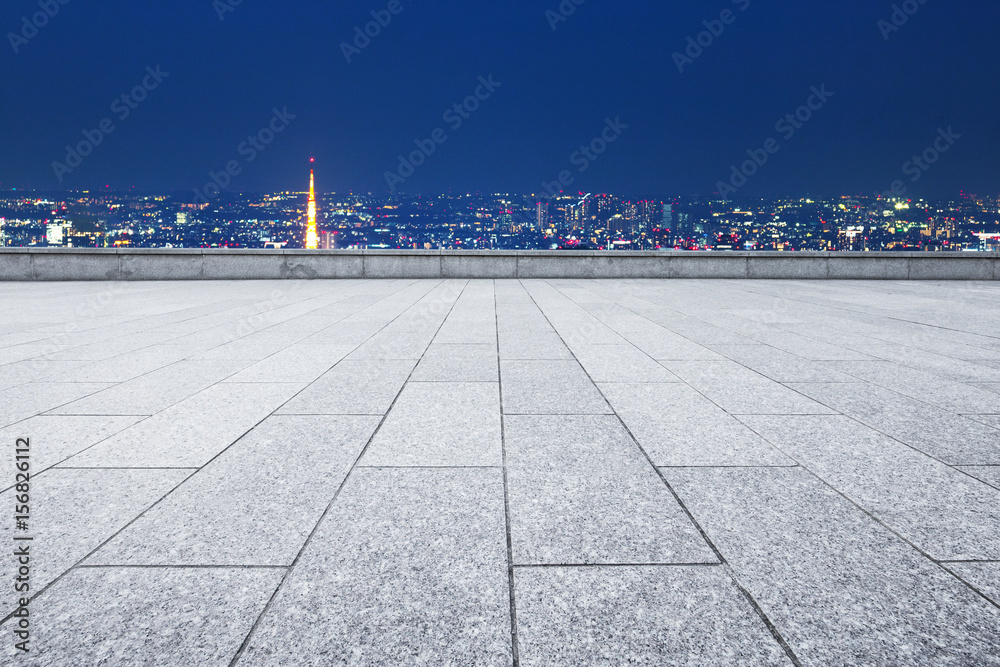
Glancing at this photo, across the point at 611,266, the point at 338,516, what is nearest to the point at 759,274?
the point at 611,266

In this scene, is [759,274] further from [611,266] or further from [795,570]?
[795,570]

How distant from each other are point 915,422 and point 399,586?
4.26 m

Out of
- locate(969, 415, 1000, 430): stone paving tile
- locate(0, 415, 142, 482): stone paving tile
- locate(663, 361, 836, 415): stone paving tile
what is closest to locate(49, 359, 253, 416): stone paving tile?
locate(0, 415, 142, 482): stone paving tile

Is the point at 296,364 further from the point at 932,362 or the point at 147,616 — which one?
the point at 932,362

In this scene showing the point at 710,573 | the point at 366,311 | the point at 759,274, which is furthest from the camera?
the point at 759,274

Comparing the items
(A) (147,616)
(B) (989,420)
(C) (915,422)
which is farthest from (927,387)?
(A) (147,616)

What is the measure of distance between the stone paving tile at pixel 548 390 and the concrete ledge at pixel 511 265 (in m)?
15.0

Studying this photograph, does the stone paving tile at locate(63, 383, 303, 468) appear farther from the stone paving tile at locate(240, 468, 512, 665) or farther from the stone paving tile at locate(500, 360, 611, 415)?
the stone paving tile at locate(500, 360, 611, 415)

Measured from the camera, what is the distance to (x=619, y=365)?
6379 millimetres

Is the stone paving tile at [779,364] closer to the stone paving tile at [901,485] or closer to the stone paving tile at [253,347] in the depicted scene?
the stone paving tile at [901,485]

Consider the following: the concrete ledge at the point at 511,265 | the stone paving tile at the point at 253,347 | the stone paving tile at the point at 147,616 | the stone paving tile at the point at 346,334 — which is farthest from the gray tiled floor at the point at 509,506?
the concrete ledge at the point at 511,265

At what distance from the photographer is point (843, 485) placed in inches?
124

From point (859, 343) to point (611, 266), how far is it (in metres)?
14.1

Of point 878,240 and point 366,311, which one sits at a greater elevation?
point 878,240
